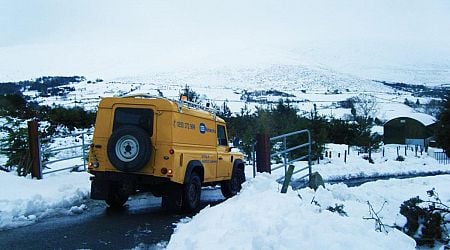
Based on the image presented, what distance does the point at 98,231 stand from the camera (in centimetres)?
765

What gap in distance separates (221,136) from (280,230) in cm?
733

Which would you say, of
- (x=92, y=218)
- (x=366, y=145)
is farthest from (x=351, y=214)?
(x=366, y=145)

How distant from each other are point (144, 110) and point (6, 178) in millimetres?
4020

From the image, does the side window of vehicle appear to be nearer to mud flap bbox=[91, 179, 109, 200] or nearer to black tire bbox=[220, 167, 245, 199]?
black tire bbox=[220, 167, 245, 199]

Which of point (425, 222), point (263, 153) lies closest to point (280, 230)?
point (425, 222)

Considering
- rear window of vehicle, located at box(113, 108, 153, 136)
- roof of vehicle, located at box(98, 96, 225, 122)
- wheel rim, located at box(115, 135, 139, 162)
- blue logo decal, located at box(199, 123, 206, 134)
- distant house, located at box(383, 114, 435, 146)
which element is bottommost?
distant house, located at box(383, 114, 435, 146)

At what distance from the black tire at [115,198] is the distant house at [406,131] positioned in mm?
54135

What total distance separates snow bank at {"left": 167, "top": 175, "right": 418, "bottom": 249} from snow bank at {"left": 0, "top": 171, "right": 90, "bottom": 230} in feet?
14.4

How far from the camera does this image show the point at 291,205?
18.6 feet

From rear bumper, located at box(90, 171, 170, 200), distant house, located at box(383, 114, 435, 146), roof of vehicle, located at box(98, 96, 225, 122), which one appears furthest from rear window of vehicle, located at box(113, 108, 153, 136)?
distant house, located at box(383, 114, 435, 146)

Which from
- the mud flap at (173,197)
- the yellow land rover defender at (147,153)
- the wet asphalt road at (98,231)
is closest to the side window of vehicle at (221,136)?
the yellow land rover defender at (147,153)

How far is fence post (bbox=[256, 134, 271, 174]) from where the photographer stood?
35.6ft

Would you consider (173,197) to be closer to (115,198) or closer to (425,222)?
(115,198)

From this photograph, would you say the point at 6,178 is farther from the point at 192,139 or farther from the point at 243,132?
the point at 243,132
